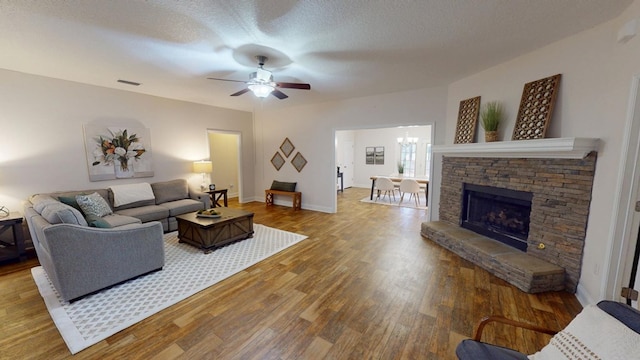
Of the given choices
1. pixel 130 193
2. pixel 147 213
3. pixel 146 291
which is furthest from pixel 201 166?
pixel 146 291

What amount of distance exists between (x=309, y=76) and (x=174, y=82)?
2.22 meters

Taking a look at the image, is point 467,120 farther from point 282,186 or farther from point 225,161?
point 225,161

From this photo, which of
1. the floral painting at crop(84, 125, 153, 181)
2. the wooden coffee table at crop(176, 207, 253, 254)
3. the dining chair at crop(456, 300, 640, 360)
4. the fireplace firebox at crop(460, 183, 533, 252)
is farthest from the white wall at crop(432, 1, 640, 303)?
the floral painting at crop(84, 125, 153, 181)

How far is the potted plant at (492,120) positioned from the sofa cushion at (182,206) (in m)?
4.94

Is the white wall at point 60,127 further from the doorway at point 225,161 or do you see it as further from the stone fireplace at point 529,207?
the stone fireplace at point 529,207

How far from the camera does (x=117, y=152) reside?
4.47 m

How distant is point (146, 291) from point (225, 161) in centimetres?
528

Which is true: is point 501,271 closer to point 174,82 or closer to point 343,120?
point 343,120

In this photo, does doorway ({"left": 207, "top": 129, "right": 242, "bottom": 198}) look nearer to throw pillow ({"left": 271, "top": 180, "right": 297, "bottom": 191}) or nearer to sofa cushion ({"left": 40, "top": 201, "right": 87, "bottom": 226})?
throw pillow ({"left": 271, "top": 180, "right": 297, "bottom": 191})

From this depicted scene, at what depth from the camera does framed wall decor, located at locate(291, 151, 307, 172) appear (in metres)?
6.28

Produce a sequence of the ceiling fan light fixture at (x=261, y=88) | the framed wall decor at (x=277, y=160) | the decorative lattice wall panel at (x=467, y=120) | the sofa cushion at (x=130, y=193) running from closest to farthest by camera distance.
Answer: the ceiling fan light fixture at (x=261, y=88)
the decorative lattice wall panel at (x=467, y=120)
the sofa cushion at (x=130, y=193)
the framed wall decor at (x=277, y=160)

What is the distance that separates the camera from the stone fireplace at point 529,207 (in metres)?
2.46

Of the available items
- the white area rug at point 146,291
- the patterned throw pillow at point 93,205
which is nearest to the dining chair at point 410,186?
the white area rug at point 146,291

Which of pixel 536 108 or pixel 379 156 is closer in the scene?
pixel 536 108
